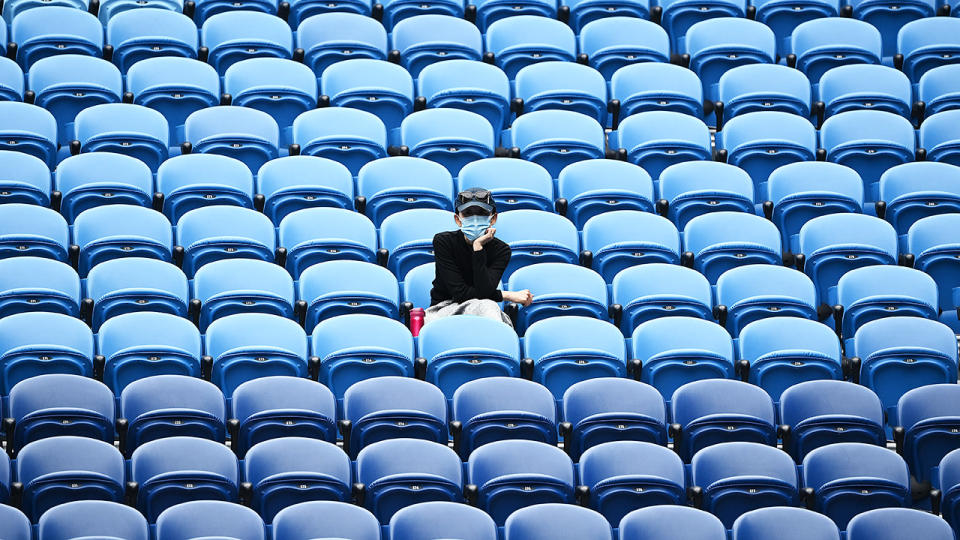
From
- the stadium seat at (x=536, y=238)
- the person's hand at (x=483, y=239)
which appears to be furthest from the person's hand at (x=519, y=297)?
the stadium seat at (x=536, y=238)

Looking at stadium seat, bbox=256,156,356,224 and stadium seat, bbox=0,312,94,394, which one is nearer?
stadium seat, bbox=0,312,94,394

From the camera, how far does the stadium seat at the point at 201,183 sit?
299 inches

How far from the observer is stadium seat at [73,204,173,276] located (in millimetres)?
7195

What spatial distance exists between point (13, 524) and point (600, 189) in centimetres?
372

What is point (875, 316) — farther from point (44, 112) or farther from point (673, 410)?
point (44, 112)

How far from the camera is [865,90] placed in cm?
890

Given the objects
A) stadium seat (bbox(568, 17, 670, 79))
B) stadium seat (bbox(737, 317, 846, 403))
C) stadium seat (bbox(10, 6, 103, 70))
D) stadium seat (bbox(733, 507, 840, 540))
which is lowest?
stadium seat (bbox(733, 507, 840, 540))

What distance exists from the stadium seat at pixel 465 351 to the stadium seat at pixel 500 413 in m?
0.24

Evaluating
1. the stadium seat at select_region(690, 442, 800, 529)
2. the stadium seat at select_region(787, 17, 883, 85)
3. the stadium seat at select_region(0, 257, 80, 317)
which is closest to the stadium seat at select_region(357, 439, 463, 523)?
the stadium seat at select_region(690, 442, 800, 529)

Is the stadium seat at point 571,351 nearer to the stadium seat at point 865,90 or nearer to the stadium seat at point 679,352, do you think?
the stadium seat at point 679,352

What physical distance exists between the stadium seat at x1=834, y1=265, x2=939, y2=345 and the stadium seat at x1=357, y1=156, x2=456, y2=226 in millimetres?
2066

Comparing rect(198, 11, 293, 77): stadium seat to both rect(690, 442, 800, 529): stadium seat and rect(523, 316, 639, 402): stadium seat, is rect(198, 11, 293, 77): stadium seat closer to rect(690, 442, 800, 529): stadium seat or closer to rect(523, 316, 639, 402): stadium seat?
rect(523, 316, 639, 402): stadium seat

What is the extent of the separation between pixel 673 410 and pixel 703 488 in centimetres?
50

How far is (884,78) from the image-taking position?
8.95 meters
